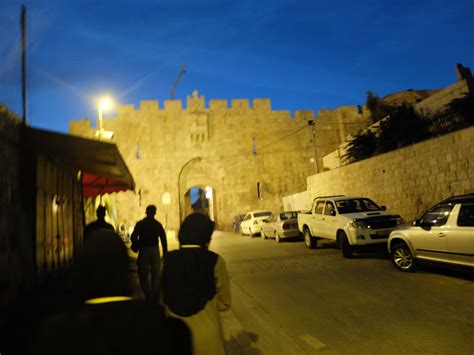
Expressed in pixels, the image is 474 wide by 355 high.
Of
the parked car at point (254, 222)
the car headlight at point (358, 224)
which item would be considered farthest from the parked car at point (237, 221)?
the car headlight at point (358, 224)

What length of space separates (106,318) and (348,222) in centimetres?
991

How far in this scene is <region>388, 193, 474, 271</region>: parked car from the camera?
663 centimetres

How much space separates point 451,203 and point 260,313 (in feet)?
14.9

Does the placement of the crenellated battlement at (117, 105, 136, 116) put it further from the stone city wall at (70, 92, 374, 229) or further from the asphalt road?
the asphalt road

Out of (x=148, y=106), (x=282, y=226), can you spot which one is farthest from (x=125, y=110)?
(x=282, y=226)

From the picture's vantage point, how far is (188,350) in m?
2.18

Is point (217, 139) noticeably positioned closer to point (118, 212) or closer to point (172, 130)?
point (172, 130)

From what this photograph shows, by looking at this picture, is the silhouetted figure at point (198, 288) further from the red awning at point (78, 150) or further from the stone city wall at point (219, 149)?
the stone city wall at point (219, 149)

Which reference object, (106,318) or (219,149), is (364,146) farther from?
(106,318)

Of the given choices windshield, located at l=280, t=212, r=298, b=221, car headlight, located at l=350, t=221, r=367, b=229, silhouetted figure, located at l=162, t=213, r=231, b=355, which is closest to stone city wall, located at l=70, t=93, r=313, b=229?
windshield, located at l=280, t=212, r=298, b=221

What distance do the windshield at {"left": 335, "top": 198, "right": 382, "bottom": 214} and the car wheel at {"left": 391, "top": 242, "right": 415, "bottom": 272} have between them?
10.8 feet

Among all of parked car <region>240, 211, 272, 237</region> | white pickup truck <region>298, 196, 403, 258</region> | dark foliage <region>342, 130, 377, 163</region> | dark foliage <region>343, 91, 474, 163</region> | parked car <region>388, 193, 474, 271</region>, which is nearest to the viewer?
parked car <region>388, 193, 474, 271</region>

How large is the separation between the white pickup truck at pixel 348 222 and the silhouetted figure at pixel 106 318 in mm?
9550

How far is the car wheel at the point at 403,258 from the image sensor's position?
8.03 m
